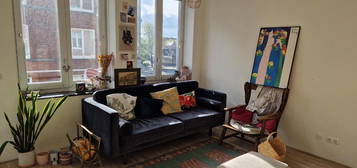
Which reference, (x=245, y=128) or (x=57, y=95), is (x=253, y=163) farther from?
(x=57, y=95)

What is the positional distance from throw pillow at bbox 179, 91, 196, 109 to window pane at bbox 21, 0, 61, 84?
1886 mm

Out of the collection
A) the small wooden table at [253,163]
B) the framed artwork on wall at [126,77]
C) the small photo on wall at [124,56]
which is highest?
the small photo on wall at [124,56]

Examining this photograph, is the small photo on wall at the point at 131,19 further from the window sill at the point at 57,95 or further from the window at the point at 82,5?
the window sill at the point at 57,95

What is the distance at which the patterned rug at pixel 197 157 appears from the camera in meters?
2.86

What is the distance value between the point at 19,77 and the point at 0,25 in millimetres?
667

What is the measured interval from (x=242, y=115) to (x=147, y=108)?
1.47 m

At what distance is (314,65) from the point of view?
3189mm

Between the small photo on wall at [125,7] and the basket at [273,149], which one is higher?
the small photo on wall at [125,7]

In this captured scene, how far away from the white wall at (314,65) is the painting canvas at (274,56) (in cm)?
10

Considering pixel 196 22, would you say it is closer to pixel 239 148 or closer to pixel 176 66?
pixel 176 66

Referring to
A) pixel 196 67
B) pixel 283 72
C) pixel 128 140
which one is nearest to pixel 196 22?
pixel 196 67

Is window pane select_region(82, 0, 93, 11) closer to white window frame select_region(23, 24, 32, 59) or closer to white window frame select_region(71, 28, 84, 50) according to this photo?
white window frame select_region(71, 28, 84, 50)

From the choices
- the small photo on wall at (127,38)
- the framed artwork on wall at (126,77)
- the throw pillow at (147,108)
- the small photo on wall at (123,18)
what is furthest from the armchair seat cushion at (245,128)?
the small photo on wall at (123,18)

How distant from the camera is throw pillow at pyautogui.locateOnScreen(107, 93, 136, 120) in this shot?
3094 millimetres
